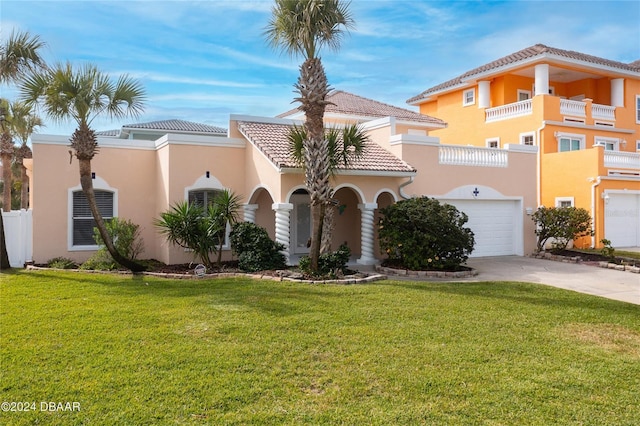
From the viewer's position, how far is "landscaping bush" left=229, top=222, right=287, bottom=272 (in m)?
15.0

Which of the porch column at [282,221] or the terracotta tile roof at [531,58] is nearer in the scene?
the porch column at [282,221]

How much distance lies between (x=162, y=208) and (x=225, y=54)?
6.05 meters

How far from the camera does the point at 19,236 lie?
1691cm

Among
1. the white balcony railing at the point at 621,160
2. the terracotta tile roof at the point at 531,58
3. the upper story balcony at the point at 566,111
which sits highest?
the terracotta tile roof at the point at 531,58

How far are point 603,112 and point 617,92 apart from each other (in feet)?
7.79

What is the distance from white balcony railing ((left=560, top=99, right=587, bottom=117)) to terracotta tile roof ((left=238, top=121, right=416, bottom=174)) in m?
15.3

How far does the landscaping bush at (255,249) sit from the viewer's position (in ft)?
49.1

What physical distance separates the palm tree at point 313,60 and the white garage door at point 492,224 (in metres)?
7.17

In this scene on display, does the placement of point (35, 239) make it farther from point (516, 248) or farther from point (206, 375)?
point (516, 248)

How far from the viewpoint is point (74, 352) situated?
7410 millimetres

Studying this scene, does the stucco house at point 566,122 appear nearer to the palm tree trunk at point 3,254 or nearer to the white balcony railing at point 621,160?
the white balcony railing at point 621,160

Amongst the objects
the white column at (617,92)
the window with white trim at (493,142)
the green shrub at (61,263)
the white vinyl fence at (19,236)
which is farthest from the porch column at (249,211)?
the white column at (617,92)

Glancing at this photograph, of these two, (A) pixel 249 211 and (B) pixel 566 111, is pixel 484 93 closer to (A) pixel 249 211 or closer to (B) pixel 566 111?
(B) pixel 566 111

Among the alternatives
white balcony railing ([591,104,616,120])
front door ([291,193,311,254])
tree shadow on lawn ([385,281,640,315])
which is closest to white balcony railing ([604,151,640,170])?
white balcony railing ([591,104,616,120])
